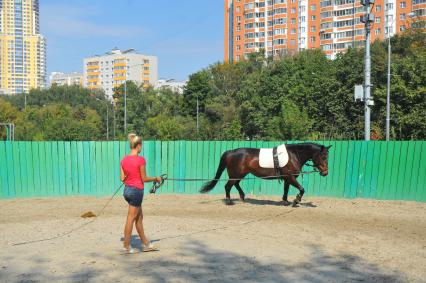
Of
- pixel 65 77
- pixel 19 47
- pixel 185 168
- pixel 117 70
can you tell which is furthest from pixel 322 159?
pixel 65 77

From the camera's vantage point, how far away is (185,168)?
16.4 metres

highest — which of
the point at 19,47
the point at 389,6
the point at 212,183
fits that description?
the point at 19,47

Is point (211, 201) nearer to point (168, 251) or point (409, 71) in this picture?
point (168, 251)

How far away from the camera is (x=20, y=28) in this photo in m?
169

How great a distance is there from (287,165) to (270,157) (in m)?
0.50

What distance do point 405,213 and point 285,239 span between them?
4987mm

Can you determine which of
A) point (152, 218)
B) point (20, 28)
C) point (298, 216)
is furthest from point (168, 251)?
point (20, 28)

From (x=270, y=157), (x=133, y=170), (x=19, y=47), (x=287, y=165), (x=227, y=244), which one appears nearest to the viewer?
(x=133, y=170)

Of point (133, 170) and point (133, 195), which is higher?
point (133, 170)

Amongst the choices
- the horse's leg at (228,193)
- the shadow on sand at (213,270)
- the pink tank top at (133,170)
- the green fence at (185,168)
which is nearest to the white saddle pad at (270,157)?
the horse's leg at (228,193)

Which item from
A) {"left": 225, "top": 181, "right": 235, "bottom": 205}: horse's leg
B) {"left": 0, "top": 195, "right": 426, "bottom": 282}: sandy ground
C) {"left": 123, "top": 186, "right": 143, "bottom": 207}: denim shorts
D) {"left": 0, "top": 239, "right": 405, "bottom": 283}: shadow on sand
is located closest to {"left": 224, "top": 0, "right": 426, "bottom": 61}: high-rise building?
{"left": 225, "top": 181, "right": 235, "bottom": 205}: horse's leg

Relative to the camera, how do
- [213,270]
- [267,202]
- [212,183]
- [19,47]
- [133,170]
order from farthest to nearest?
1. [19,47]
2. [267,202]
3. [212,183]
4. [133,170]
5. [213,270]

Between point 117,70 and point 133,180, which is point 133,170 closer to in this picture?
point 133,180

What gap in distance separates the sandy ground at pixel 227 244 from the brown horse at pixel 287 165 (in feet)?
2.47
